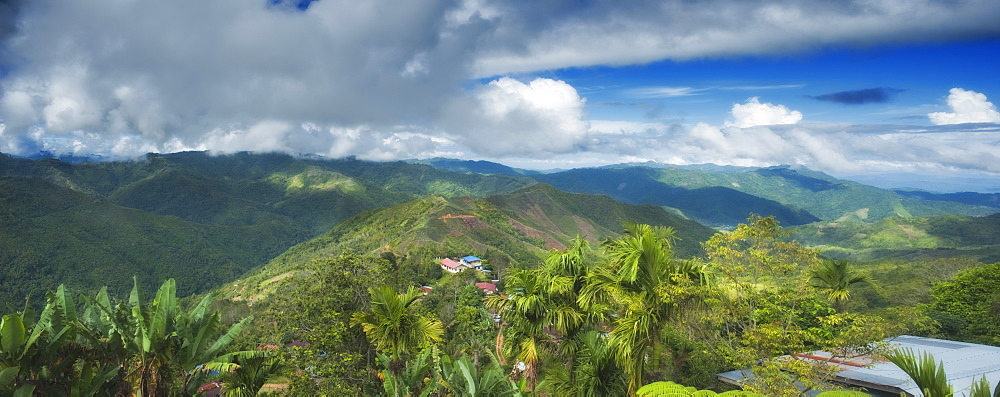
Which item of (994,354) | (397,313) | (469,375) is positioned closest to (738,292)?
(469,375)

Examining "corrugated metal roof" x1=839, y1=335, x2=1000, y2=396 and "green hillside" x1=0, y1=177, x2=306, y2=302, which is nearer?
"corrugated metal roof" x1=839, y1=335, x2=1000, y2=396

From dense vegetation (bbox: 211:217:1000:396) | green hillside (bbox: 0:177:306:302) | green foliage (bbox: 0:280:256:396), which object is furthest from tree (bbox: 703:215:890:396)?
green hillside (bbox: 0:177:306:302)

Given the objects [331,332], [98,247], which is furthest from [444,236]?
[98,247]

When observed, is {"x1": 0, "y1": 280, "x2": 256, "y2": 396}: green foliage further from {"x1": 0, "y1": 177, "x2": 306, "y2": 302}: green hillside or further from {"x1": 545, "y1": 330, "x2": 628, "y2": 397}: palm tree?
{"x1": 0, "y1": 177, "x2": 306, "y2": 302}: green hillside

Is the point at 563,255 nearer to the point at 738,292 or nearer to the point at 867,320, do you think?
the point at 738,292

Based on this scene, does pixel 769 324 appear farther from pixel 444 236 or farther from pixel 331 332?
pixel 444 236

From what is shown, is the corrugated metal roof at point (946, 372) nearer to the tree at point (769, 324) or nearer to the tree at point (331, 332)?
the tree at point (769, 324)

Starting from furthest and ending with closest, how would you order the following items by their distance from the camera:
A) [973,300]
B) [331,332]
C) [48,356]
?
1. [973,300]
2. [331,332]
3. [48,356]
